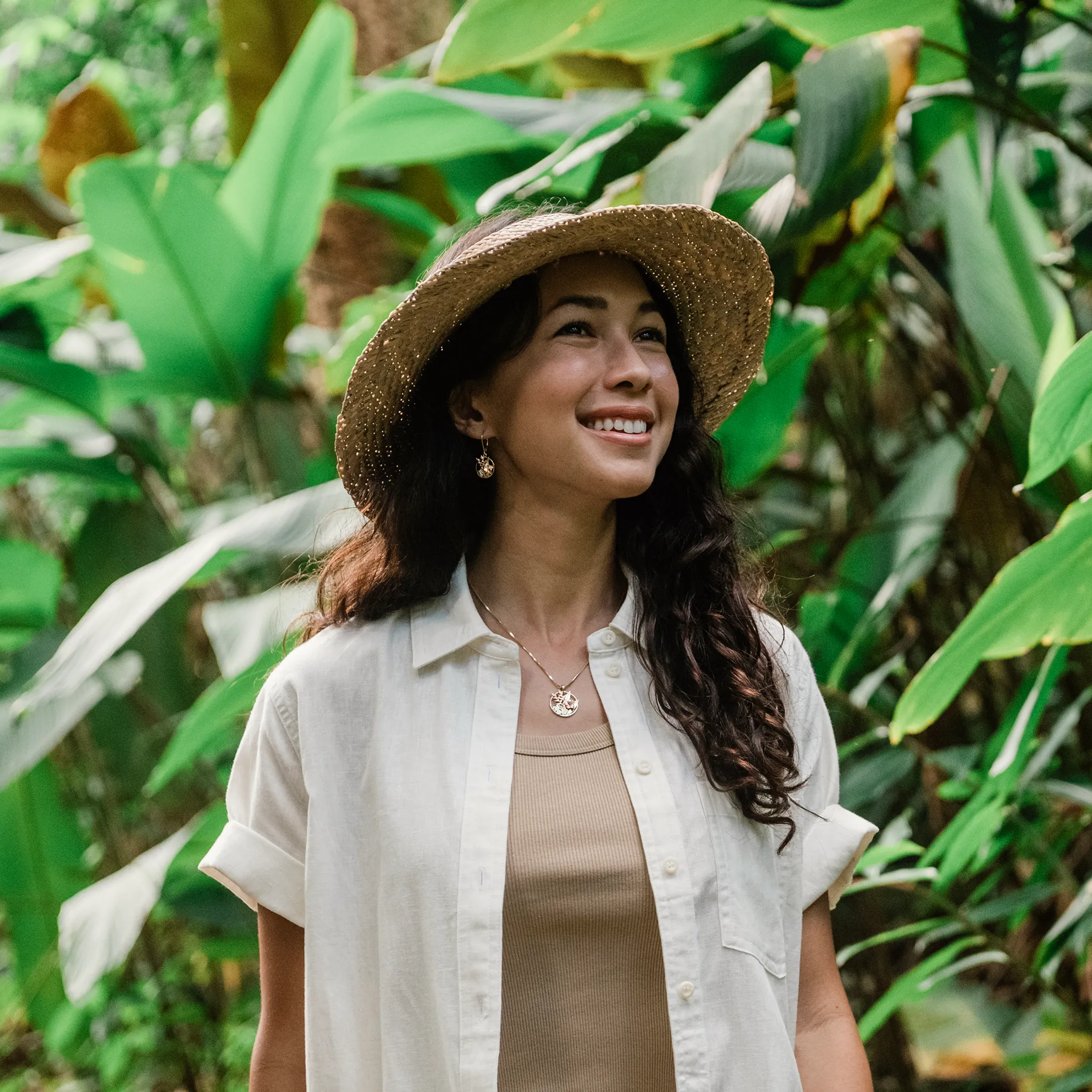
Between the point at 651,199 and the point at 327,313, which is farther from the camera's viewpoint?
the point at 327,313

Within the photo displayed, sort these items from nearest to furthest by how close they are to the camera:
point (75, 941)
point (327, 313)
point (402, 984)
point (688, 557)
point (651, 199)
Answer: point (402, 984)
point (688, 557)
point (651, 199)
point (75, 941)
point (327, 313)

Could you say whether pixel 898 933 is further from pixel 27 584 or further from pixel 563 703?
pixel 27 584

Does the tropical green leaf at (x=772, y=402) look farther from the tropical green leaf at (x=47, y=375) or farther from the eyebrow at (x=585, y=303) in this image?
the tropical green leaf at (x=47, y=375)

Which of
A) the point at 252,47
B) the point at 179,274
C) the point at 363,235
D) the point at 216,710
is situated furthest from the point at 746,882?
the point at 252,47

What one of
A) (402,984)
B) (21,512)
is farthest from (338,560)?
(21,512)

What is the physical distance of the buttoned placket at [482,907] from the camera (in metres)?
1.03

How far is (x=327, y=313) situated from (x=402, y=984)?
2.04m

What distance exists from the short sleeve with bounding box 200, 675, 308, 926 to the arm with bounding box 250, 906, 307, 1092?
26 mm

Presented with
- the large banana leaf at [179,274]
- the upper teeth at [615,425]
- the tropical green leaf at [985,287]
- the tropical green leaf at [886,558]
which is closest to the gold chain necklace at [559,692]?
the upper teeth at [615,425]

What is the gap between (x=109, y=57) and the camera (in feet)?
14.9

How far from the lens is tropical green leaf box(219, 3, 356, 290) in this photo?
2.14 meters

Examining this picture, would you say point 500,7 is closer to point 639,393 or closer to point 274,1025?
point 639,393

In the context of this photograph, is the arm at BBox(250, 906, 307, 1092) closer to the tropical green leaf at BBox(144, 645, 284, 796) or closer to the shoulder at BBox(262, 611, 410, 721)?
the shoulder at BBox(262, 611, 410, 721)

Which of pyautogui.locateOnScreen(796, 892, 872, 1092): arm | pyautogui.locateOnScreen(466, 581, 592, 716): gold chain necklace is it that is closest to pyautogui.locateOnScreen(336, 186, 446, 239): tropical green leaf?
pyautogui.locateOnScreen(466, 581, 592, 716): gold chain necklace
